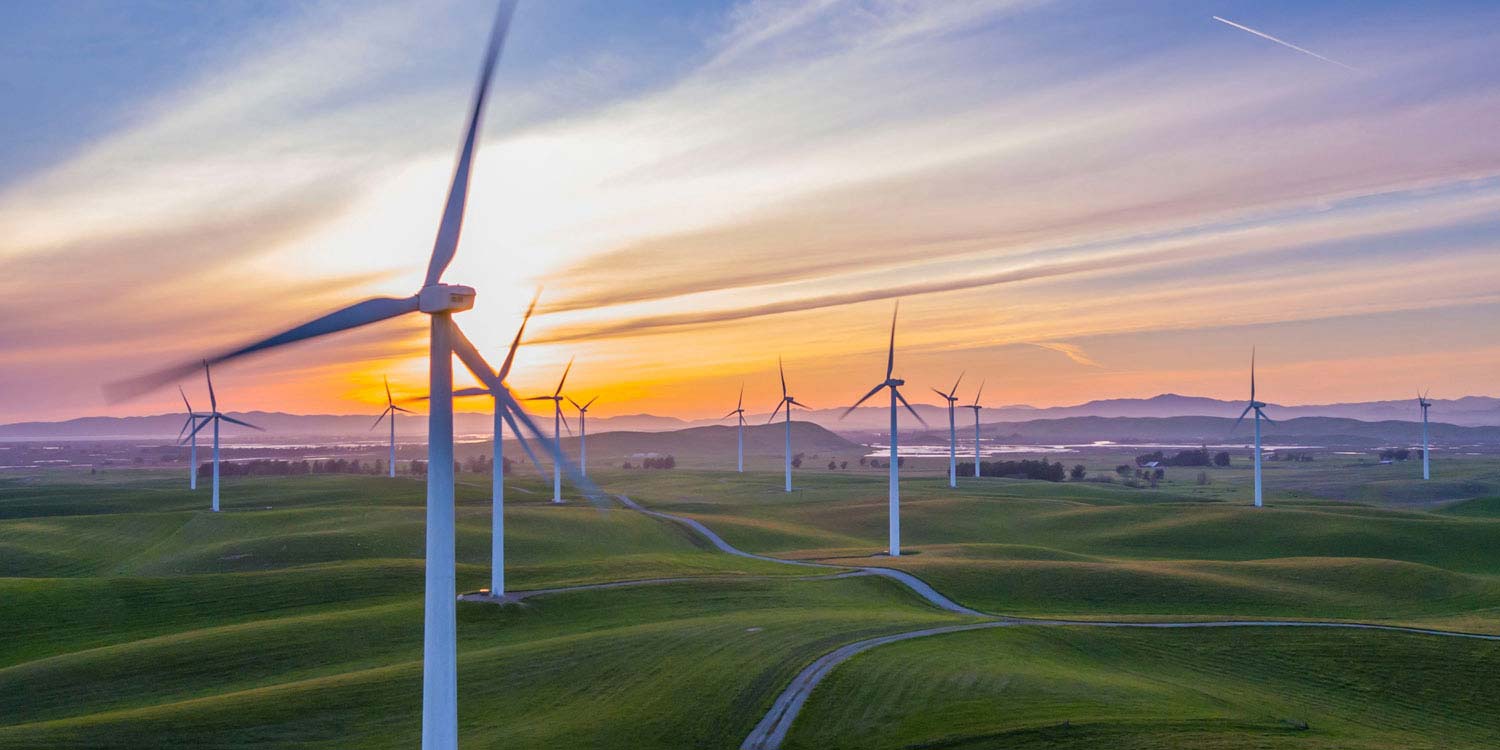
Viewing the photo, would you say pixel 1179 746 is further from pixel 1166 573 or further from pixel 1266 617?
pixel 1166 573

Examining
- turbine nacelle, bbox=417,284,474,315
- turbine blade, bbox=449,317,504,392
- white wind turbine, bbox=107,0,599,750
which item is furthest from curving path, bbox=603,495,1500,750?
turbine nacelle, bbox=417,284,474,315

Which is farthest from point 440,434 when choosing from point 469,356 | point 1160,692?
point 1160,692

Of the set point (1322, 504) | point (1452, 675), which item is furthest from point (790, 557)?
point (1322, 504)

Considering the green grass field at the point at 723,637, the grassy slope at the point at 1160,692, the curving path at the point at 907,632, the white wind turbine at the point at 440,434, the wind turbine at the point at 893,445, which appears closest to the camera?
the white wind turbine at the point at 440,434

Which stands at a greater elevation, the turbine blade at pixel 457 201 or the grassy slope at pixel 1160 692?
the turbine blade at pixel 457 201

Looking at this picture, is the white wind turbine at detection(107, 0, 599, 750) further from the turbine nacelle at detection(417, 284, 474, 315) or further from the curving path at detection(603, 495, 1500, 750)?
the curving path at detection(603, 495, 1500, 750)

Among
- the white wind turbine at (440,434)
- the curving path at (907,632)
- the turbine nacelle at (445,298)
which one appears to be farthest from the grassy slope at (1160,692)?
the turbine nacelle at (445,298)

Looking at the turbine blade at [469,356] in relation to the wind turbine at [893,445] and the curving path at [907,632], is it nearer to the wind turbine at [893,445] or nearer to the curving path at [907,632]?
the curving path at [907,632]
